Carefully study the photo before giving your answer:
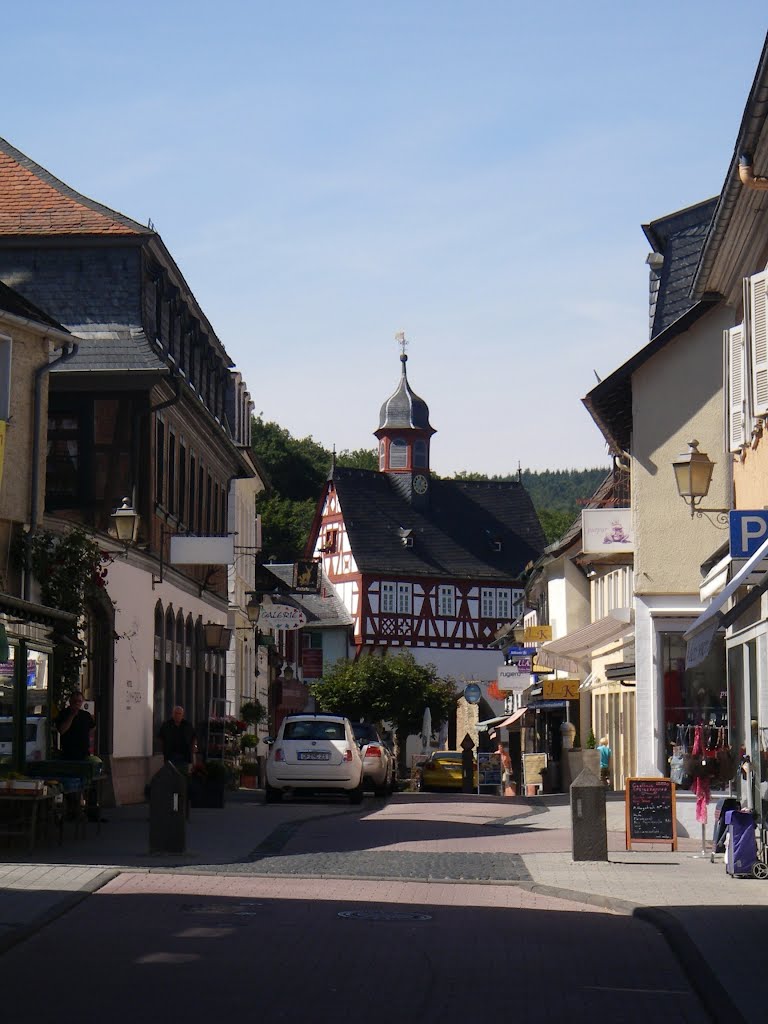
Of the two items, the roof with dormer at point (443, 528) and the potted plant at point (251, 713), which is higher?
the roof with dormer at point (443, 528)

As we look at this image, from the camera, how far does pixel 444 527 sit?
3602 inches

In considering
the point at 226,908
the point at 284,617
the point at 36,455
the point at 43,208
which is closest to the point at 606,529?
the point at 36,455

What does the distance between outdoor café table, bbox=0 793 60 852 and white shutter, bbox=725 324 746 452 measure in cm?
824

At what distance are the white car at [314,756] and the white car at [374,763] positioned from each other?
10.2 ft

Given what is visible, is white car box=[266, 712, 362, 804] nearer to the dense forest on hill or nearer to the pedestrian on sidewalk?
the pedestrian on sidewalk

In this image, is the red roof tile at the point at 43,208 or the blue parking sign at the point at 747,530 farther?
the red roof tile at the point at 43,208

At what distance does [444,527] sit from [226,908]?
78506 mm

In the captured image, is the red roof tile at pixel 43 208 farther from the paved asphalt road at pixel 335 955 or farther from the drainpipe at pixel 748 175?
the drainpipe at pixel 748 175

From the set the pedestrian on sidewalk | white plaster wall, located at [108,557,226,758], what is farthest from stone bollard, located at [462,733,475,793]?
white plaster wall, located at [108,557,226,758]

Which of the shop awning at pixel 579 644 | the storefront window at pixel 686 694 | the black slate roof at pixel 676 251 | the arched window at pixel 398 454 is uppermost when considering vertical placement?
the arched window at pixel 398 454

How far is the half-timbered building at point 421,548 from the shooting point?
83.6 meters

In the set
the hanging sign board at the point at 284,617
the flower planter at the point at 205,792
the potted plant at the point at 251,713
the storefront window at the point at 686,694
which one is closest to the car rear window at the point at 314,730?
the flower planter at the point at 205,792

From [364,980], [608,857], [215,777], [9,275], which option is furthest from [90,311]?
[364,980]

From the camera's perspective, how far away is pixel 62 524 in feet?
79.2
